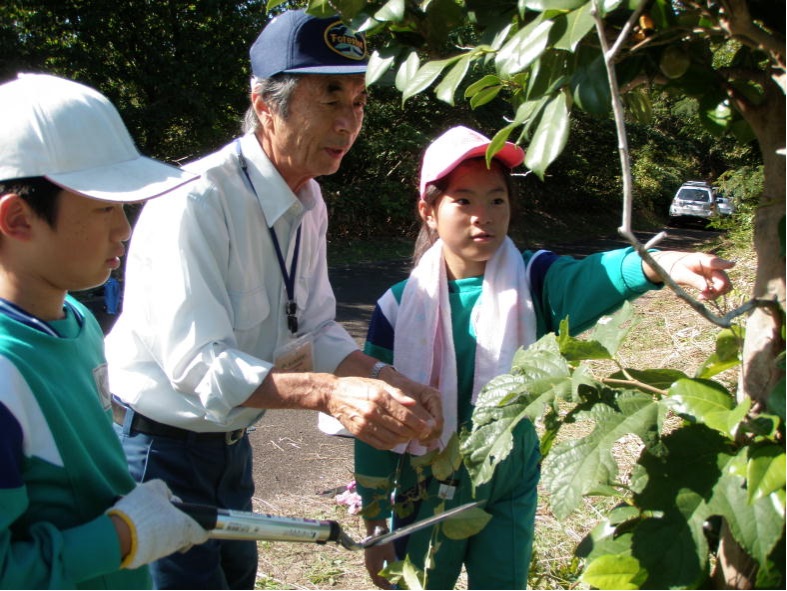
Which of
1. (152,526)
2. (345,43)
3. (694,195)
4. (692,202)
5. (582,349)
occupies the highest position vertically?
(694,195)

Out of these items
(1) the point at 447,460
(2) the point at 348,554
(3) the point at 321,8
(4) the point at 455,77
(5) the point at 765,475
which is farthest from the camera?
(2) the point at 348,554

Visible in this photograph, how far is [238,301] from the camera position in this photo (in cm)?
189

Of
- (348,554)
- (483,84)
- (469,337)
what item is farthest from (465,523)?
(348,554)

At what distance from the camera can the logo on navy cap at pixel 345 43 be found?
6.39ft

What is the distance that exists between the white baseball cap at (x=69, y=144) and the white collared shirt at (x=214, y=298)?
341 mm

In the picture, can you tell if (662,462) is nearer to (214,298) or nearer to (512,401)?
(512,401)

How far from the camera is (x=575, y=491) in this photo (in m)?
1.10

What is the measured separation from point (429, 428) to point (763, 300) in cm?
73

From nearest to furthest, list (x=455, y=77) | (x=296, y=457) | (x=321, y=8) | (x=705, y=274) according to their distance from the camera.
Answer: (x=455, y=77) < (x=321, y=8) < (x=705, y=274) < (x=296, y=457)

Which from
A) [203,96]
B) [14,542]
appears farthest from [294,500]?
[203,96]

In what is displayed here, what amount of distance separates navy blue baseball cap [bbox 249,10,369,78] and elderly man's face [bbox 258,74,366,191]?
0.03 m

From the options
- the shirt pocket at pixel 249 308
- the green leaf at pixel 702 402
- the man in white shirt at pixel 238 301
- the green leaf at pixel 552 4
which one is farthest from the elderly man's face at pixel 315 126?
the green leaf at pixel 702 402

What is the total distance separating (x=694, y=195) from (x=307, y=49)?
24.4 meters

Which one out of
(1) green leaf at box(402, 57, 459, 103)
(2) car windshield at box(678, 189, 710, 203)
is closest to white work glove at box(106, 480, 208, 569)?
(1) green leaf at box(402, 57, 459, 103)
